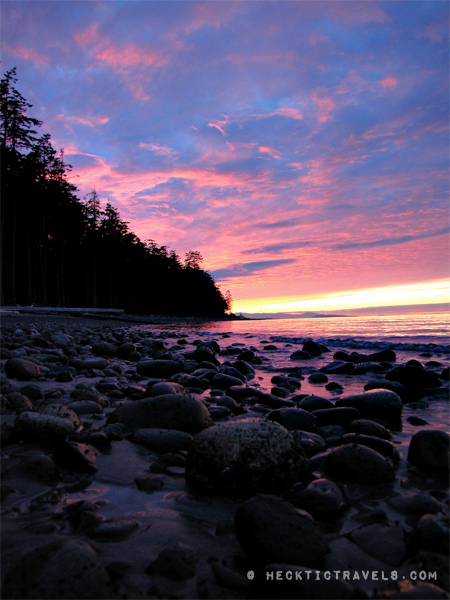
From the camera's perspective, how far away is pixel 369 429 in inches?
109

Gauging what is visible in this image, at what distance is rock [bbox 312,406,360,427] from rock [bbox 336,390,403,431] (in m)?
0.25

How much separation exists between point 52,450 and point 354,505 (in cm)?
180

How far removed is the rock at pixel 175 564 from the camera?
4.09 ft

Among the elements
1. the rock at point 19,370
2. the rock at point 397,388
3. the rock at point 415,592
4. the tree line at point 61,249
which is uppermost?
the tree line at point 61,249

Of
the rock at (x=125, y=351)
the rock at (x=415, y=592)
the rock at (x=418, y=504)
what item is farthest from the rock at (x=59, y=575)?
the rock at (x=125, y=351)

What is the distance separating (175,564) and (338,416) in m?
2.15

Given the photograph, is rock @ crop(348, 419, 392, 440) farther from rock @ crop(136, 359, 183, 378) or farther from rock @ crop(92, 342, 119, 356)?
rock @ crop(92, 342, 119, 356)

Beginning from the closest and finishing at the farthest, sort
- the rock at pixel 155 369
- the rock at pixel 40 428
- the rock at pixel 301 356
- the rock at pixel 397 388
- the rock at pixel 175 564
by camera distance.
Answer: the rock at pixel 175 564, the rock at pixel 40 428, the rock at pixel 397 388, the rock at pixel 155 369, the rock at pixel 301 356

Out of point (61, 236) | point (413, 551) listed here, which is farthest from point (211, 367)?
point (61, 236)

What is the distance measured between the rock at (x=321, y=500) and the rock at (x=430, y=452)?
749 millimetres

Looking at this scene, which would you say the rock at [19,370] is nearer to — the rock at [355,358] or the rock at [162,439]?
the rock at [162,439]

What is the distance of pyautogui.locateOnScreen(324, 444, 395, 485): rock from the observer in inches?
79.7

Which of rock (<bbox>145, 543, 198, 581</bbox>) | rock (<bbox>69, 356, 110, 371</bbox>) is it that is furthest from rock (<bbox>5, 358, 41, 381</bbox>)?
rock (<bbox>145, 543, 198, 581</bbox>)

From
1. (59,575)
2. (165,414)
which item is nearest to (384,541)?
(59,575)
